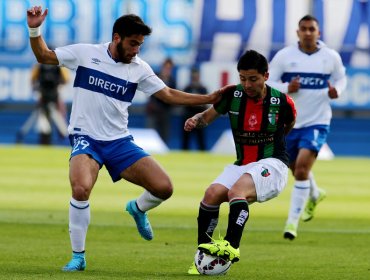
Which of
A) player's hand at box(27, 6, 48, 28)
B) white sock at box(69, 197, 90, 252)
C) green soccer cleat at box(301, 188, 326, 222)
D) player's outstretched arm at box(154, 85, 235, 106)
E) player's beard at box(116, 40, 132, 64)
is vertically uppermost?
player's hand at box(27, 6, 48, 28)

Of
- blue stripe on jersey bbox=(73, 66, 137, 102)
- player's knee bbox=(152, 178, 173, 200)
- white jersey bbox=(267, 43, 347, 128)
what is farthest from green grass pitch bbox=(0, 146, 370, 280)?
blue stripe on jersey bbox=(73, 66, 137, 102)

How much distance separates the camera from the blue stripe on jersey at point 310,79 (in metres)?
15.1

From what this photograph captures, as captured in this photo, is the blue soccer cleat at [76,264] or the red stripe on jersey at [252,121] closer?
the blue soccer cleat at [76,264]

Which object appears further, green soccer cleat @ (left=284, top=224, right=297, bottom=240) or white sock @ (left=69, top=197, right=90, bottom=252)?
green soccer cleat @ (left=284, top=224, right=297, bottom=240)

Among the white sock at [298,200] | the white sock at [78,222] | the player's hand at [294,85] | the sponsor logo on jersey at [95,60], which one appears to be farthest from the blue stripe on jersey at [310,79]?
the white sock at [78,222]

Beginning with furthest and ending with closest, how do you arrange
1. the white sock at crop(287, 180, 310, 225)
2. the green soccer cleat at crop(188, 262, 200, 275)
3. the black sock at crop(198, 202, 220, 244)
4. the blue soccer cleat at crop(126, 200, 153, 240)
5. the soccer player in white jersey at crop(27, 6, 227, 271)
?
the white sock at crop(287, 180, 310, 225), the blue soccer cleat at crop(126, 200, 153, 240), the soccer player in white jersey at crop(27, 6, 227, 271), the black sock at crop(198, 202, 220, 244), the green soccer cleat at crop(188, 262, 200, 275)

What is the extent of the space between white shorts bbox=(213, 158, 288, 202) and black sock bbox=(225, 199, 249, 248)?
0.35m

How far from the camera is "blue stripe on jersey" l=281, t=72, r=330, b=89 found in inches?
595

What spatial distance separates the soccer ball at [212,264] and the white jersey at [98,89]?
1.75m

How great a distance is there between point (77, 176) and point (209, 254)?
57.3 inches

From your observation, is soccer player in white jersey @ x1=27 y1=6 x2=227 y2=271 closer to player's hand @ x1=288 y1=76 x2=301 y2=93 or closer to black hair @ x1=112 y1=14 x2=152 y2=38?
black hair @ x1=112 y1=14 x2=152 y2=38

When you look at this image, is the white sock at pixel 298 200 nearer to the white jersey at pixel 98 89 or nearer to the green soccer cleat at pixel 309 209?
the green soccer cleat at pixel 309 209

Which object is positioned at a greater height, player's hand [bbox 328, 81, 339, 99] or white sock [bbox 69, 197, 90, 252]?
player's hand [bbox 328, 81, 339, 99]

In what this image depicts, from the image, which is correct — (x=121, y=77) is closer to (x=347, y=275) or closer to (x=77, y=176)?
(x=77, y=176)
